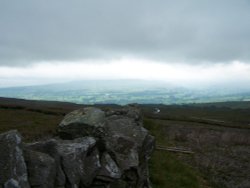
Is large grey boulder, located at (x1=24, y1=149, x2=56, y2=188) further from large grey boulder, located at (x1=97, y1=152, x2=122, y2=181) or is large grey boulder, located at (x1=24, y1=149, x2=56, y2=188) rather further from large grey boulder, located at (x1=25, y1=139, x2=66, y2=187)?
large grey boulder, located at (x1=97, y1=152, x2=122, y2=181)

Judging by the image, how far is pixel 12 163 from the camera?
1002cm

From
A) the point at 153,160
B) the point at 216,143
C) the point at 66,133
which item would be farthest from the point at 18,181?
the point at 216,143

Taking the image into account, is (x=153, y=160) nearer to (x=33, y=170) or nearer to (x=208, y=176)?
(x=208, y=176)

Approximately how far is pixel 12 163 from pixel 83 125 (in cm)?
531

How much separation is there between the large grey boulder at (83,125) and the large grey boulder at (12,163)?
449cm

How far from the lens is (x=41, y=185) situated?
10539 mm

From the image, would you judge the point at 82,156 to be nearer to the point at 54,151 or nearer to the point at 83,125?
the point at 54,151

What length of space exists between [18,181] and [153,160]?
1703cm

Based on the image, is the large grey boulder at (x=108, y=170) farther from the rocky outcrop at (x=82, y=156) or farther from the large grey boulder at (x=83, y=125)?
the large grey boulder at (x=83, y=125)

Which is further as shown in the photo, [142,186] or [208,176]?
[208,176]

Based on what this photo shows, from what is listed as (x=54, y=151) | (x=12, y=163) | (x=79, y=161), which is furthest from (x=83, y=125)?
(x=12, y=163)

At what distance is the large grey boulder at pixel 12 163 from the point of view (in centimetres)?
964

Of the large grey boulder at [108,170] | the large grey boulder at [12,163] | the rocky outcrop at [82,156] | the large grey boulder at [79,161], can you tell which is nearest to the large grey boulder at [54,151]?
the rocky outcrop at [82,156]

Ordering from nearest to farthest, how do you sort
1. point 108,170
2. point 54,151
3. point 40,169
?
point 40,169 < point 54,151 < point 108,170
